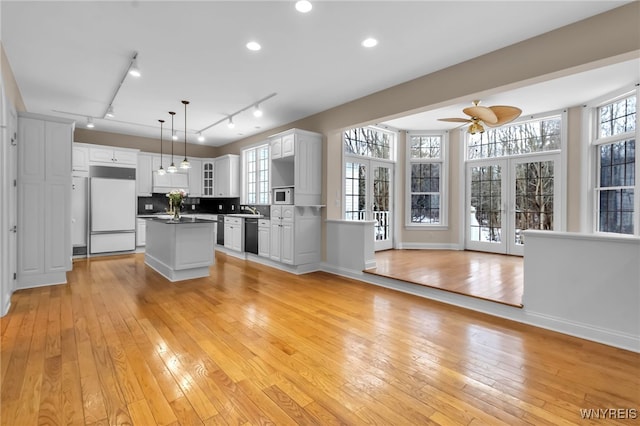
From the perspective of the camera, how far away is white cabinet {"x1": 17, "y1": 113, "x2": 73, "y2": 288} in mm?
4105

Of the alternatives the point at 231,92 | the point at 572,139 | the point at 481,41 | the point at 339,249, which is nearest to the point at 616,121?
the point at 572,139

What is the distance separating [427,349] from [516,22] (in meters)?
2.96

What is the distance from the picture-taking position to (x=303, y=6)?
2.55m

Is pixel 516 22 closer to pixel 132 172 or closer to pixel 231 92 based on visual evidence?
pixel 231 92

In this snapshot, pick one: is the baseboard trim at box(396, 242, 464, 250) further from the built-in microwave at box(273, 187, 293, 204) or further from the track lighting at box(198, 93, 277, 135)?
the track lighting at box(198, 93, 277, 135)

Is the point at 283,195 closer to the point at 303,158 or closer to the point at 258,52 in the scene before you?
A: the point at 303,158

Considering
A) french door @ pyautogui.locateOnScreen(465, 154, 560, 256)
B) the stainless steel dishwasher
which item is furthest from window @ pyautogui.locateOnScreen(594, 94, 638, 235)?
the stainless steel dishwasher

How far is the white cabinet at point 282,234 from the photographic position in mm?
5367

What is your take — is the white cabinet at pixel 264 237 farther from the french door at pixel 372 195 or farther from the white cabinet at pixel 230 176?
the white cabinet at pixel 230 176

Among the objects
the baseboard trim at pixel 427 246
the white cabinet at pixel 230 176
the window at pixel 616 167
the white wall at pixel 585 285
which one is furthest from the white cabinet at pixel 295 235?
the window at pixel 616 167

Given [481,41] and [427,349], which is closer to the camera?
[427,349]

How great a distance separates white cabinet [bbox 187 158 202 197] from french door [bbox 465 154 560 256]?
670 centimetres

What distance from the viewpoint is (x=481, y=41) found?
10.2ft

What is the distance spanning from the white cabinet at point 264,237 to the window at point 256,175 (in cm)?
67
